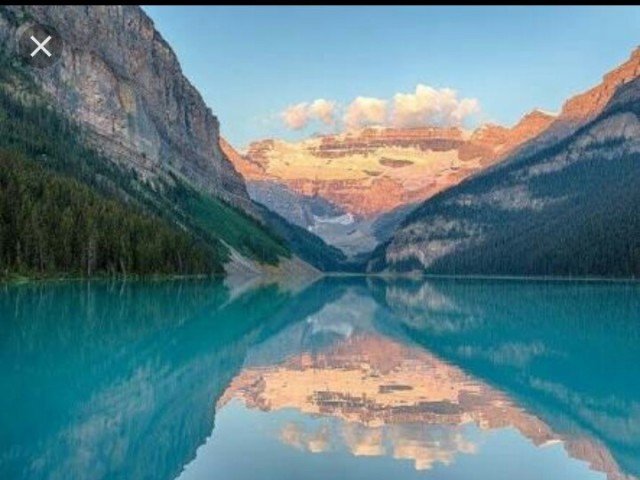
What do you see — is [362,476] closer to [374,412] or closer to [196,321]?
[374,412]

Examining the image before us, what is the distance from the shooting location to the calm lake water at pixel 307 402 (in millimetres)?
17844

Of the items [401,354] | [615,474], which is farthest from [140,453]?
[401,354]

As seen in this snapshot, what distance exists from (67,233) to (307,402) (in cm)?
8405

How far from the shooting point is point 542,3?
13938mm

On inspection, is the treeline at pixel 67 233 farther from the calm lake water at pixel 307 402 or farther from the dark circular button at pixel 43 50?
the dark circular button at pixel 43 50

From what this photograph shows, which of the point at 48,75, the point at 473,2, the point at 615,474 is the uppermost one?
the point at 48,75

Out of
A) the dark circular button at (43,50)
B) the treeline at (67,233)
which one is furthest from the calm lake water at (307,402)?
the dark circular button at (43,50)

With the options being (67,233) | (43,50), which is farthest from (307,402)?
(43,50)

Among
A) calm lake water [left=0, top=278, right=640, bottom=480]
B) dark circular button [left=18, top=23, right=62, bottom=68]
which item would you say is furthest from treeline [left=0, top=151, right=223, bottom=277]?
dark circular button [left=18, top=23, right=62, bottom=68]

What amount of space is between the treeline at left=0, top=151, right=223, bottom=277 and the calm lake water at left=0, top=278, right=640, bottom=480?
48521mm

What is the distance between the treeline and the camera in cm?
9719

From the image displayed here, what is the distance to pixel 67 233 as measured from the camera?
104 meters

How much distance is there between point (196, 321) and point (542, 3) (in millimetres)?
43895

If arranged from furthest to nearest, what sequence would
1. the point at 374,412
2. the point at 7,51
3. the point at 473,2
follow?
the point at 7,51, the point at 374,412, the point at 473,2
